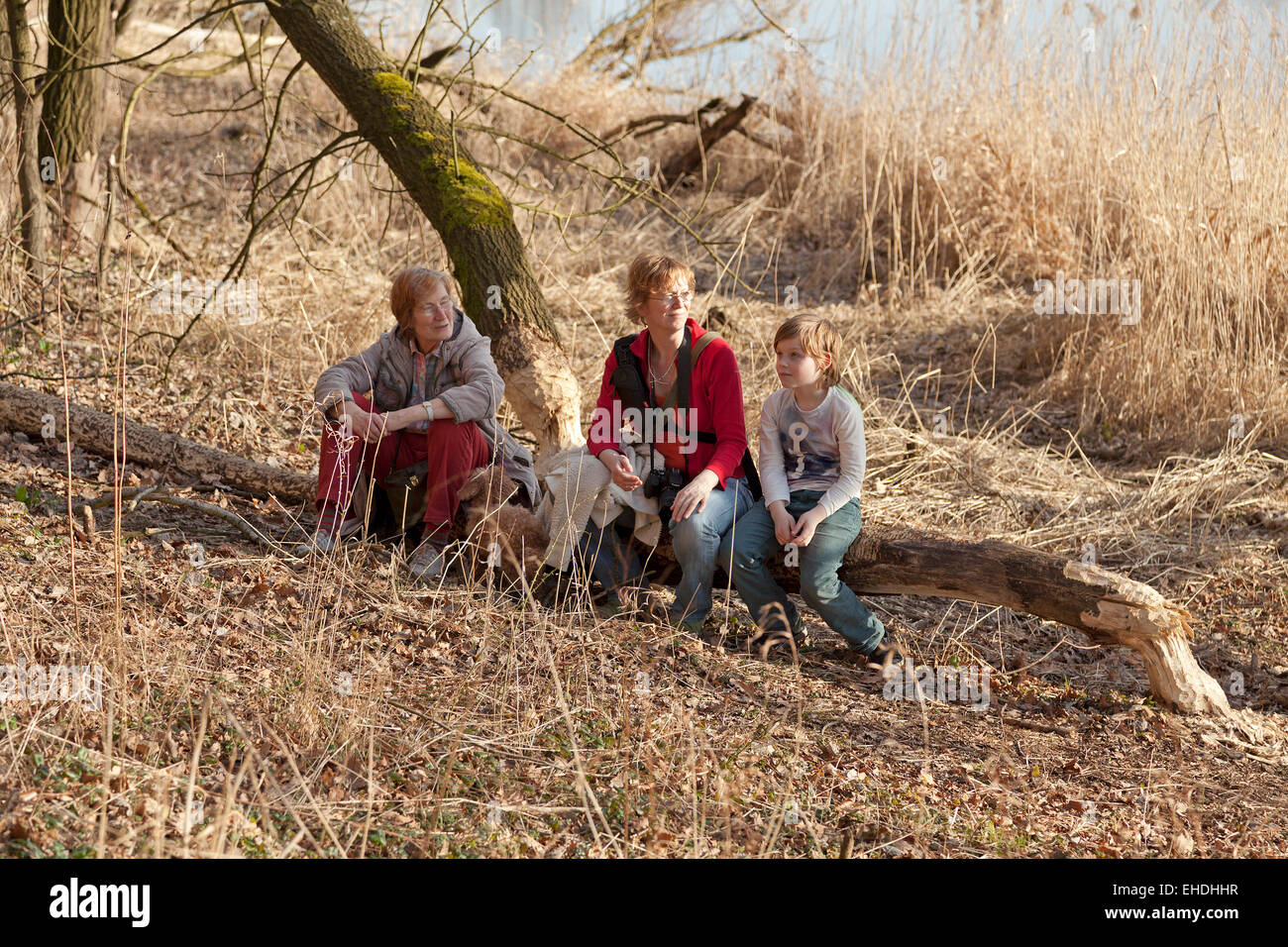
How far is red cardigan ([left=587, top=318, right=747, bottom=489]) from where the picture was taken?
12.7 feet

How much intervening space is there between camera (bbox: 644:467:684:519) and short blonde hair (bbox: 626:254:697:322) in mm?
581

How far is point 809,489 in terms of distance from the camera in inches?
149

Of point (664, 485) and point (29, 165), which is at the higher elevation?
point (29, 165)

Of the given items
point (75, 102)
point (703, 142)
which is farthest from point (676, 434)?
point (703, 142)

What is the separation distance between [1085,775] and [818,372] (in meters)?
1.43

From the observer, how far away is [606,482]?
3.92m

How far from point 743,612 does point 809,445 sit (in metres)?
0.75

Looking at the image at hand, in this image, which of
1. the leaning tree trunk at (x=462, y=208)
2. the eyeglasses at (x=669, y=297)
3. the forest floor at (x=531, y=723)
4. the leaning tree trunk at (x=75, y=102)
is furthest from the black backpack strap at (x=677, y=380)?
the leaning tree trunk at (x=75, y=102)

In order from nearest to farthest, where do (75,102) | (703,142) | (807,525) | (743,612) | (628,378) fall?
(807,525) → (628,378) → (743,612) → (75,102) → (703,142)

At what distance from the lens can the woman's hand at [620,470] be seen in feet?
12.5

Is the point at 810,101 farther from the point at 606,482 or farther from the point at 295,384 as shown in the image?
the point at 606,482

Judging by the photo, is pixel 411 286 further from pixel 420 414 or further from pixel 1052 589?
pixel 1052 589

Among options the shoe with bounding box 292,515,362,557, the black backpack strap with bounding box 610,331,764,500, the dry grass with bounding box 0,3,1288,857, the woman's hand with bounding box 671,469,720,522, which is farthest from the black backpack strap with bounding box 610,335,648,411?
the shoe with bounding box 292,515,362,557
